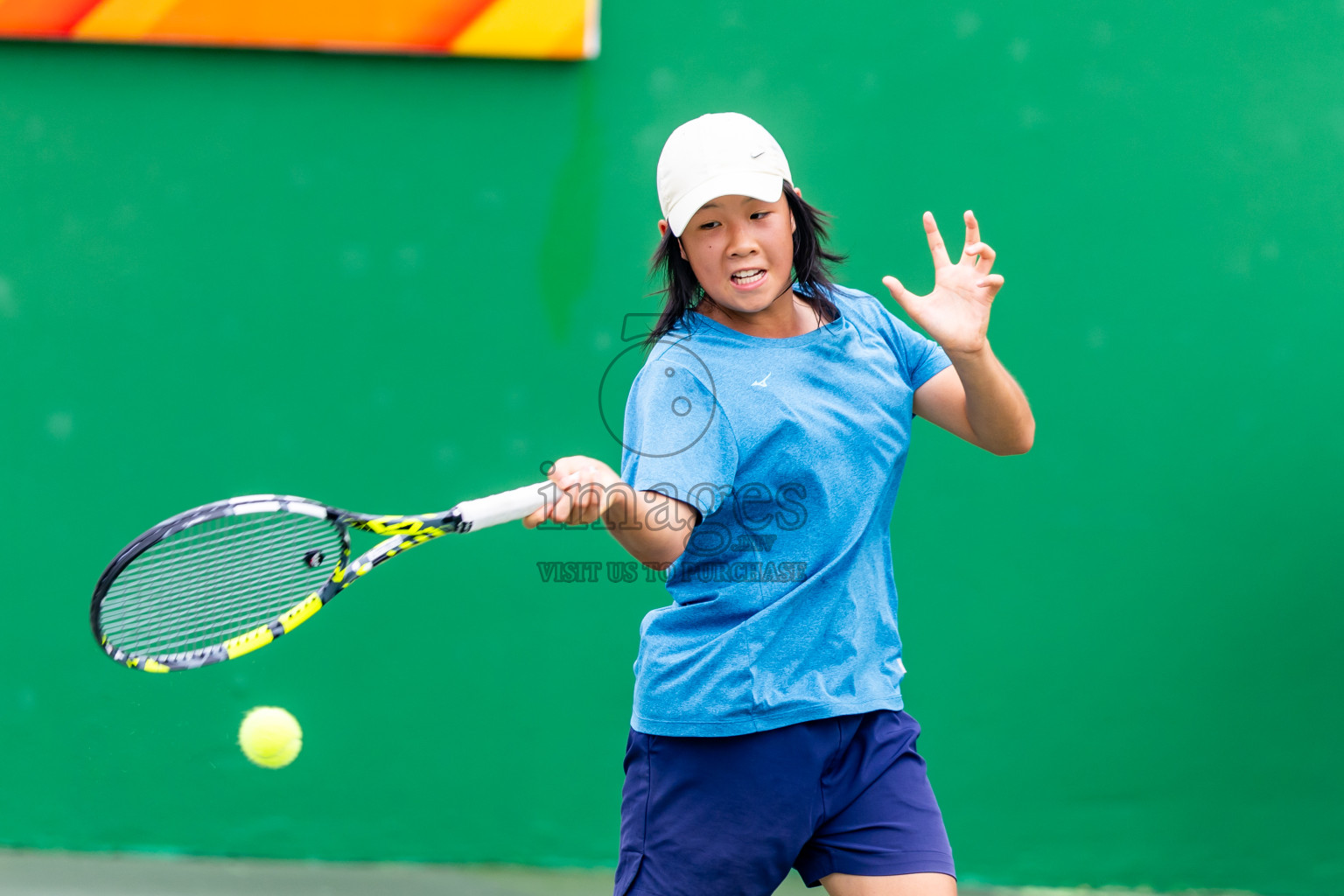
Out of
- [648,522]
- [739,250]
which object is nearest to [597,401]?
[739,250]

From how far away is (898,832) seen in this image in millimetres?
1531

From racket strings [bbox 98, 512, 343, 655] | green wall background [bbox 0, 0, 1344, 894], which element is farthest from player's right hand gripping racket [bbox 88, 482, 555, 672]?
green wall background [bbox 0, 0, 1344, 894]

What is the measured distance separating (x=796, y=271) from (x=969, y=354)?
28 cm

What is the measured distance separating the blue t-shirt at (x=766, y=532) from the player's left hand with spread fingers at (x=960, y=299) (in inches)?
4.5

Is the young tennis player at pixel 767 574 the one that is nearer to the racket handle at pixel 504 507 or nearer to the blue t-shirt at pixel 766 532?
the blue t-shirt at pixel 766 532

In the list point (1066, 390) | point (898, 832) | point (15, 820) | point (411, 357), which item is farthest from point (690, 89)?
point (15, 820)

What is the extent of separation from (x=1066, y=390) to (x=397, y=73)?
5.34 ft

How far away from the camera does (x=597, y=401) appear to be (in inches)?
102

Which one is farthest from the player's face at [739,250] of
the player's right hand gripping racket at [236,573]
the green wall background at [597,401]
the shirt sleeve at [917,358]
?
the green wall background at [597,401]

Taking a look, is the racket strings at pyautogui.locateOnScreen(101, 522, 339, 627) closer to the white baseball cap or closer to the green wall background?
the white baseball cap

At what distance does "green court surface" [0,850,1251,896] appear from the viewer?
2586 millimetres

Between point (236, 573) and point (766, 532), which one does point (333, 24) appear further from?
point (766, 532)

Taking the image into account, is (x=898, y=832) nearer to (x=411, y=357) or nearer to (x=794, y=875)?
(x=794, y=875)

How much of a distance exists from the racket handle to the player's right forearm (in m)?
0.08
